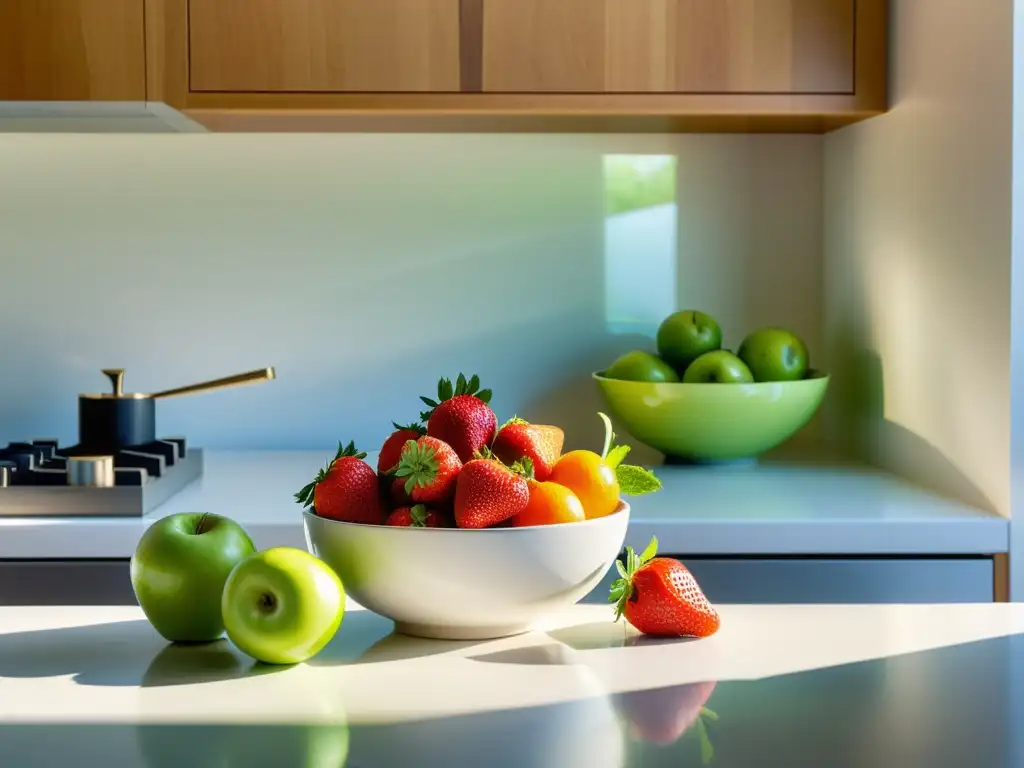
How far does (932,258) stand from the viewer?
6.44ft

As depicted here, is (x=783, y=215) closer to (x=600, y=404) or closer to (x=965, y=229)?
(x=600, y=404)

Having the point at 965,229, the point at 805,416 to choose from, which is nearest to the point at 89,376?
the point at 805,416

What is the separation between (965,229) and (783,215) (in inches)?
26.7

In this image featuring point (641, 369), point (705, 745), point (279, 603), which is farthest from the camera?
point (641, 369)

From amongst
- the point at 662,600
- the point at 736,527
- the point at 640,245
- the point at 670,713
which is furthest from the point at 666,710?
the point at 640,245

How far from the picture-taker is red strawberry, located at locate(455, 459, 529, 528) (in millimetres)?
977

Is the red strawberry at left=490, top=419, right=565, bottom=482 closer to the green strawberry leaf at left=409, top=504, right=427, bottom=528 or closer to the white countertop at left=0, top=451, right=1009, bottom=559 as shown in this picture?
the green strawberry leaf at left=409, top=504, right=427, bottom=528

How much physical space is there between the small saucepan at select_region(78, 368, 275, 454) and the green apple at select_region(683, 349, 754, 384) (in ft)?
2.23

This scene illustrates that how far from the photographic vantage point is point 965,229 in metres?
1.83

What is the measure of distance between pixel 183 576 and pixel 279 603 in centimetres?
12

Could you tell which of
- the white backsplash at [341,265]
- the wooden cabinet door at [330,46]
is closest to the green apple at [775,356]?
the white backsplash at [341,265]

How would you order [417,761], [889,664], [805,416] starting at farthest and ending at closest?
1. [805,416]
2. [889,664]
3. [417,761]

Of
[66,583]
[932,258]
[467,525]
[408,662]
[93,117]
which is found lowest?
[66,583]

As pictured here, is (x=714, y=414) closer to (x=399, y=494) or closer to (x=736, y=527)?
(x=736, y=527)
